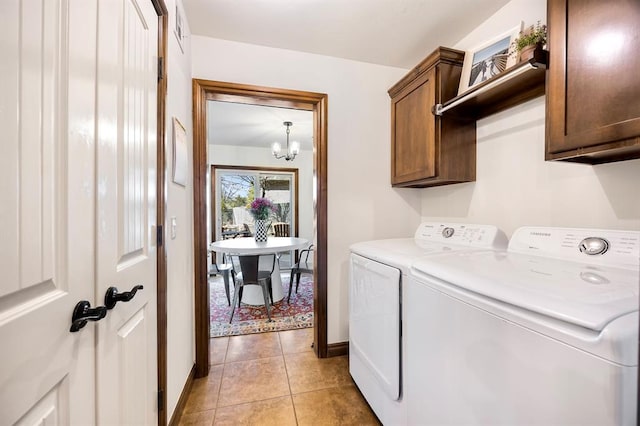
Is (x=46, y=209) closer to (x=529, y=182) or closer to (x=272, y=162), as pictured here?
(x=529, y=182)

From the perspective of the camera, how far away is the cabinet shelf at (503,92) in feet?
3.63

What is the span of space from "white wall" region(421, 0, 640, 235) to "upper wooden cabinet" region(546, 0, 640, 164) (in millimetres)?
145

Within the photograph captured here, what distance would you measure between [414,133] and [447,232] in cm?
74

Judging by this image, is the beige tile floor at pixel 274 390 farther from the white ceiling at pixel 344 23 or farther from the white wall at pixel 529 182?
the white ceiling at pixel 344 23

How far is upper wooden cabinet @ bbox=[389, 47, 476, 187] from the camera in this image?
1645 mm

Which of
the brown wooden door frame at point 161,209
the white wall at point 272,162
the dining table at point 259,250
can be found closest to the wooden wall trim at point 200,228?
the brown wooden door frame at point 161,209

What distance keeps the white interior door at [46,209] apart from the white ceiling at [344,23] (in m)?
1.22

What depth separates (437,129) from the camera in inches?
65.4

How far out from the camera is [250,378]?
1811 millimetres

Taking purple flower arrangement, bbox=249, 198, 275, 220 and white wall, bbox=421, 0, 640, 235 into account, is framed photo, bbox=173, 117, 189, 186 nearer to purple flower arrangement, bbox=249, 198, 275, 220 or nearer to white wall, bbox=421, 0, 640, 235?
purple flower arrangement, bbox=249, 198, 275, 220

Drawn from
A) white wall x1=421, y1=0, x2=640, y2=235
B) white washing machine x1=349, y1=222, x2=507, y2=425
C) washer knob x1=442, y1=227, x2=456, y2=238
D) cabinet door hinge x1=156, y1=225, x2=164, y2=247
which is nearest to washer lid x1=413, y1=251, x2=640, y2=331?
white washing machine x1=349, y1=222, x2=507, y2=425

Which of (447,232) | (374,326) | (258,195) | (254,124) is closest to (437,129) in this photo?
(447,232)

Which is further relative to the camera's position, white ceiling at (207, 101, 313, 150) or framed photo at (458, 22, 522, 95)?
white ceiling at (207, 101, 313, 150)

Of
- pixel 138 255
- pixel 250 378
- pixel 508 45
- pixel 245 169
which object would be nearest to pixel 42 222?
pixel 138 255
